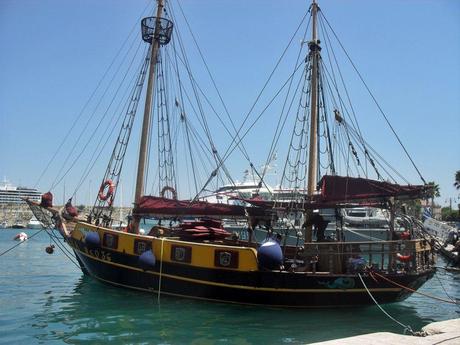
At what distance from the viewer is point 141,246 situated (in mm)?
16797

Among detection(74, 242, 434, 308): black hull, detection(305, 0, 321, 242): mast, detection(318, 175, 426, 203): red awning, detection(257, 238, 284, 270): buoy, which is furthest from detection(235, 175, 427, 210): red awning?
detection(74, 242, 434, 308): black hull

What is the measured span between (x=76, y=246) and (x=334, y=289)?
11.4 metres

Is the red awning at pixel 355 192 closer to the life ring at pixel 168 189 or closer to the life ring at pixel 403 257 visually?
the life ring at pixel 403 257

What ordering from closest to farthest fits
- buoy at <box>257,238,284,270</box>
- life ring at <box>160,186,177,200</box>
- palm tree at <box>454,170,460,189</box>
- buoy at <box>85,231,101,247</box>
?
buoy at <box>257,238,284,270</box>, buoy at <box>85,231,101,247</box>, life ring at <box>160,186,177,200</box>, palm tree at <box>454,170,460,189</box>

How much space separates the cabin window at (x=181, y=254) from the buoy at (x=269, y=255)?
259cm

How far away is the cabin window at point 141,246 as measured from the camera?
16578 millimetres

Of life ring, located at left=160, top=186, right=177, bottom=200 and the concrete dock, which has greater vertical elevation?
life ring, located at left=160, top=186, right=177, bottom=200

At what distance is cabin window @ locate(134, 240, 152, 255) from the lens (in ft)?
54.4

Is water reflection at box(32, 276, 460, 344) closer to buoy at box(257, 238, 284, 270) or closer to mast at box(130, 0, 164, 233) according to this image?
buoy at box(257, 238, 284, 270)

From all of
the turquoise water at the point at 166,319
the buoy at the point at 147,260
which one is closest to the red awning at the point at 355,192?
the turquoise water at the point at 166,319

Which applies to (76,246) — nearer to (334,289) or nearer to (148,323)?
(148,323)

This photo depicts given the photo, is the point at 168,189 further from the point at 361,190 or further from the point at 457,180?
the point at 457,180

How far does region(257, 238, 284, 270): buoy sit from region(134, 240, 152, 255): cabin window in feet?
13.9

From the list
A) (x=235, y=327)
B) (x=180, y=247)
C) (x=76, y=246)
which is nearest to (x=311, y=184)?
(x=180, y=247)
